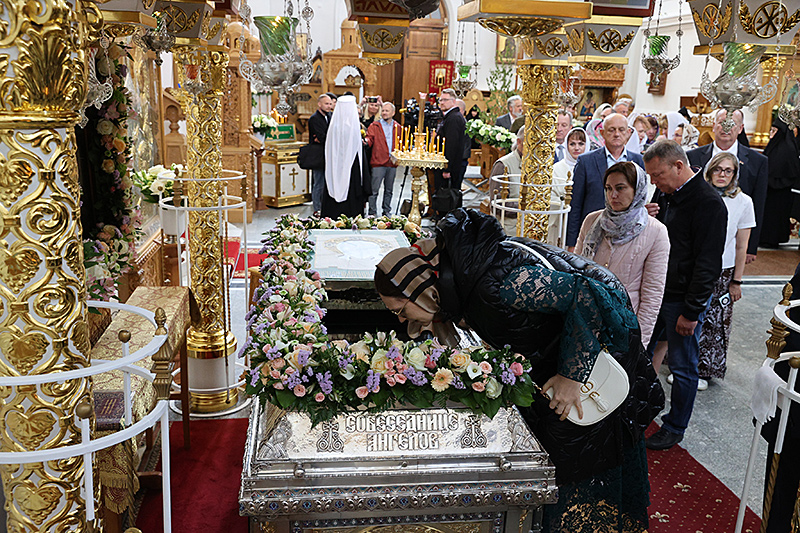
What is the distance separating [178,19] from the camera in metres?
3.42

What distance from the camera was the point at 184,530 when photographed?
323 cm

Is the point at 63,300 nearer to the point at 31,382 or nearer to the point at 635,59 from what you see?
the point at 31,382

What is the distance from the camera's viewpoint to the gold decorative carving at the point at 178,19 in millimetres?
3365

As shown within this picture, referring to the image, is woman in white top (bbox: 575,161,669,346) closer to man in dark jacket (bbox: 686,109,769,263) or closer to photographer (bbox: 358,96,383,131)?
man in dark jacket (bbox: 686,109,769,263)

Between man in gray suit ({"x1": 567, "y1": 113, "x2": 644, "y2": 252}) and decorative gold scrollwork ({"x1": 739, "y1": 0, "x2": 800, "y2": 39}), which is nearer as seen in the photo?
decorative gold scrollwork ({"x1": 739, "y1": 0, "x2": 800, "y2": 39})

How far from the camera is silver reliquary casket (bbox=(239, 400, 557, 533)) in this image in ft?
7.04

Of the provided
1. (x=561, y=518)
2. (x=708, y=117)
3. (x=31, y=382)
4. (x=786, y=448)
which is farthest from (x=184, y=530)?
(x=708, y=117)

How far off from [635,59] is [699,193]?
1483cm

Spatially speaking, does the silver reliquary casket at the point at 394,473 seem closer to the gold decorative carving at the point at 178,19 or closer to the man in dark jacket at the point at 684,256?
the man in dark jacket at the point at 684,256

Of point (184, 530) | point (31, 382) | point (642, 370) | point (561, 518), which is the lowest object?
point (184, 530)

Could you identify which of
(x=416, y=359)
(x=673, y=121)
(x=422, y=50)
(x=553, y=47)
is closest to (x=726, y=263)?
(x=553, y=47)

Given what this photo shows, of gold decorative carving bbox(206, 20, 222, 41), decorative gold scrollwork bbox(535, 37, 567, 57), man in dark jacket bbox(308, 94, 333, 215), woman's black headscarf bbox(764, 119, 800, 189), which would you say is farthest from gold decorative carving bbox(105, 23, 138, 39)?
woman's black headscarf bbox(764, 119, 800, 189)

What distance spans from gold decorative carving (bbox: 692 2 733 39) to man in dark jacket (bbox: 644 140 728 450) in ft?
5.64

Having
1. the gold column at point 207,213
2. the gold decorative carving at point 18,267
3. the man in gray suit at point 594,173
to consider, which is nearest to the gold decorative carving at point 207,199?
the gold column at point 207,213
